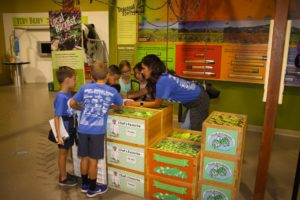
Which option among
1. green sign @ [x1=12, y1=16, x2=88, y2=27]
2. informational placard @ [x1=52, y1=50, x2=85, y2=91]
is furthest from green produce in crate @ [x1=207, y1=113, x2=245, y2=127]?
green sign @ [x1=12, y1=16, x2=88, y2=27]

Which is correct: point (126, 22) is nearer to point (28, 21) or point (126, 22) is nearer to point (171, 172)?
point (171, 172)

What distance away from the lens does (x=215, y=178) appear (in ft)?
7.03

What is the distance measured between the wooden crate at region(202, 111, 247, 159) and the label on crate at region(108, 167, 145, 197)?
73 cm

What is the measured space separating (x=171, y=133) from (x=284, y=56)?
1.32 metres

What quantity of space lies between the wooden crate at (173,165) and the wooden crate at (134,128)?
0.42 feet

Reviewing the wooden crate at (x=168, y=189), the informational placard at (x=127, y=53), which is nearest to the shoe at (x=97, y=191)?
the wooden crate at (x=168, y=189)

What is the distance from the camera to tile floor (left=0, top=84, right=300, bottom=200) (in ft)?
8.21

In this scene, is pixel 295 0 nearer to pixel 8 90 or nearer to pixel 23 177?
pixel 23 177

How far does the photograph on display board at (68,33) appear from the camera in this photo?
4500 millimetres

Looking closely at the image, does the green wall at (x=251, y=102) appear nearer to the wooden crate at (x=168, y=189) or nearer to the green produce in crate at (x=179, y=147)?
the green produce in crate at (x=179, y=147)

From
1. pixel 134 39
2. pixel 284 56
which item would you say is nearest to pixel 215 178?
pixel 284 56

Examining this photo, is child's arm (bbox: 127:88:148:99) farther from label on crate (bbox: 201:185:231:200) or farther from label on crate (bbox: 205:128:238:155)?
label on crate (bbox: 201:185:231:200)

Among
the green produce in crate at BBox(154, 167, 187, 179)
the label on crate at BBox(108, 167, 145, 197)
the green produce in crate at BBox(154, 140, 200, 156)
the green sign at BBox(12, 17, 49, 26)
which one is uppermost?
the green sign at BBox(12, 17, 49, 26)

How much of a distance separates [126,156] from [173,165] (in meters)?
0.47
